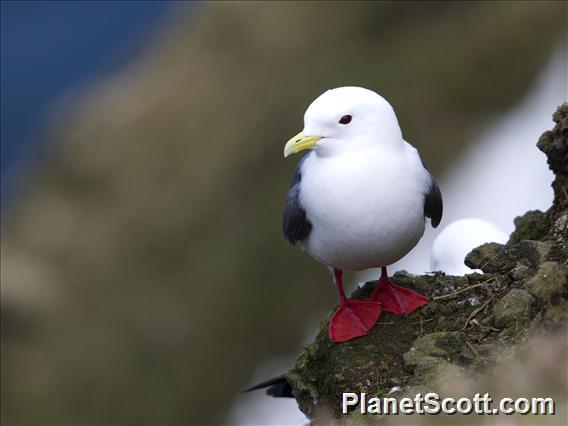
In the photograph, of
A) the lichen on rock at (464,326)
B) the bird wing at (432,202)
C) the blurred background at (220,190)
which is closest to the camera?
the lichen on rock at (464,326)

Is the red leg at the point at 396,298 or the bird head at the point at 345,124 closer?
the bird head at the point at 345,124

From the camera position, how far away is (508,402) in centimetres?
419

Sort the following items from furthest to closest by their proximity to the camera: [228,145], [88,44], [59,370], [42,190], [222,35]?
[88,44]
[222,35]
[42,190]
[228,145]
[59,370]

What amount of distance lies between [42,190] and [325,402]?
1569 centimetres

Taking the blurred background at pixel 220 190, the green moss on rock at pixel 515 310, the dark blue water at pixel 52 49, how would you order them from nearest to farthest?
the green moss on rock at pixel 515 310 < the blurred background at pixel 220 190 < the dark blue water at pixel 52 49

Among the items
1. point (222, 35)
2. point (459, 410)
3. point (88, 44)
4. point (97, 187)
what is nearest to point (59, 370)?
point (97, 187)

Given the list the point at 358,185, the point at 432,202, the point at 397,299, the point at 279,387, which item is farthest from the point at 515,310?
A: the point at 279,387

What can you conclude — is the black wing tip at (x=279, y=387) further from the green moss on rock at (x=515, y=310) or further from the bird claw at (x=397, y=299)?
the green moss on rock at (x=515, y=310)

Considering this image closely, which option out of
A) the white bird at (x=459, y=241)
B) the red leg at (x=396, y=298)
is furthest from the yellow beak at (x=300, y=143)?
the white bird at (x=459, y=241)

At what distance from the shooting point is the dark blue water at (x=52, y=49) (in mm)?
25297

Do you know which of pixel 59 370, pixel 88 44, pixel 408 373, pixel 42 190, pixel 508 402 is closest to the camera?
pixel 508 402

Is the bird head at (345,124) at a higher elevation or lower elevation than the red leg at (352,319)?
higher

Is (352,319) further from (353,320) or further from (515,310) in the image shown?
(515,310)

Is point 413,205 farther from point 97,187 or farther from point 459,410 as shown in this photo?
point 97,187
